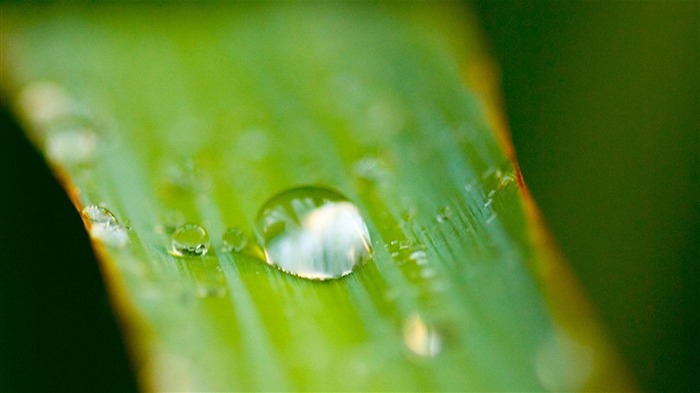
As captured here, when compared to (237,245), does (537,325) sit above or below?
below

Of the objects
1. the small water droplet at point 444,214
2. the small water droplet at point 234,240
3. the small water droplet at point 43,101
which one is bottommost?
the small water droplet at point 444,214

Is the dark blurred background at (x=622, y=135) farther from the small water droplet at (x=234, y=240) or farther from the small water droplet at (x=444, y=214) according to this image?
the small water droplet at (x=234, y=240)

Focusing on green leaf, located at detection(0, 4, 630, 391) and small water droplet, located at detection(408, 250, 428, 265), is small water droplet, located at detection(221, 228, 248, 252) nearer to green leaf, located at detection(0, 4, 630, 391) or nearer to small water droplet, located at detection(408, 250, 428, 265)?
green leaf, located at detection(0, 4, 630, 391)

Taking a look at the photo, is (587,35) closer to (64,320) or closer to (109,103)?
(109,103)

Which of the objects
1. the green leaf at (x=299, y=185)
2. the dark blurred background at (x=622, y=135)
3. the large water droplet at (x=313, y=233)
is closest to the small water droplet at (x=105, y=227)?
the green leaf at (x=299, y=185)

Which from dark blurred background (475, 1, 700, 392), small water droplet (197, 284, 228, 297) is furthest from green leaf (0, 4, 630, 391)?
dark blurred background (475, 1, 700, 392)

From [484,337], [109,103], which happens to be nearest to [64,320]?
[109,103]
